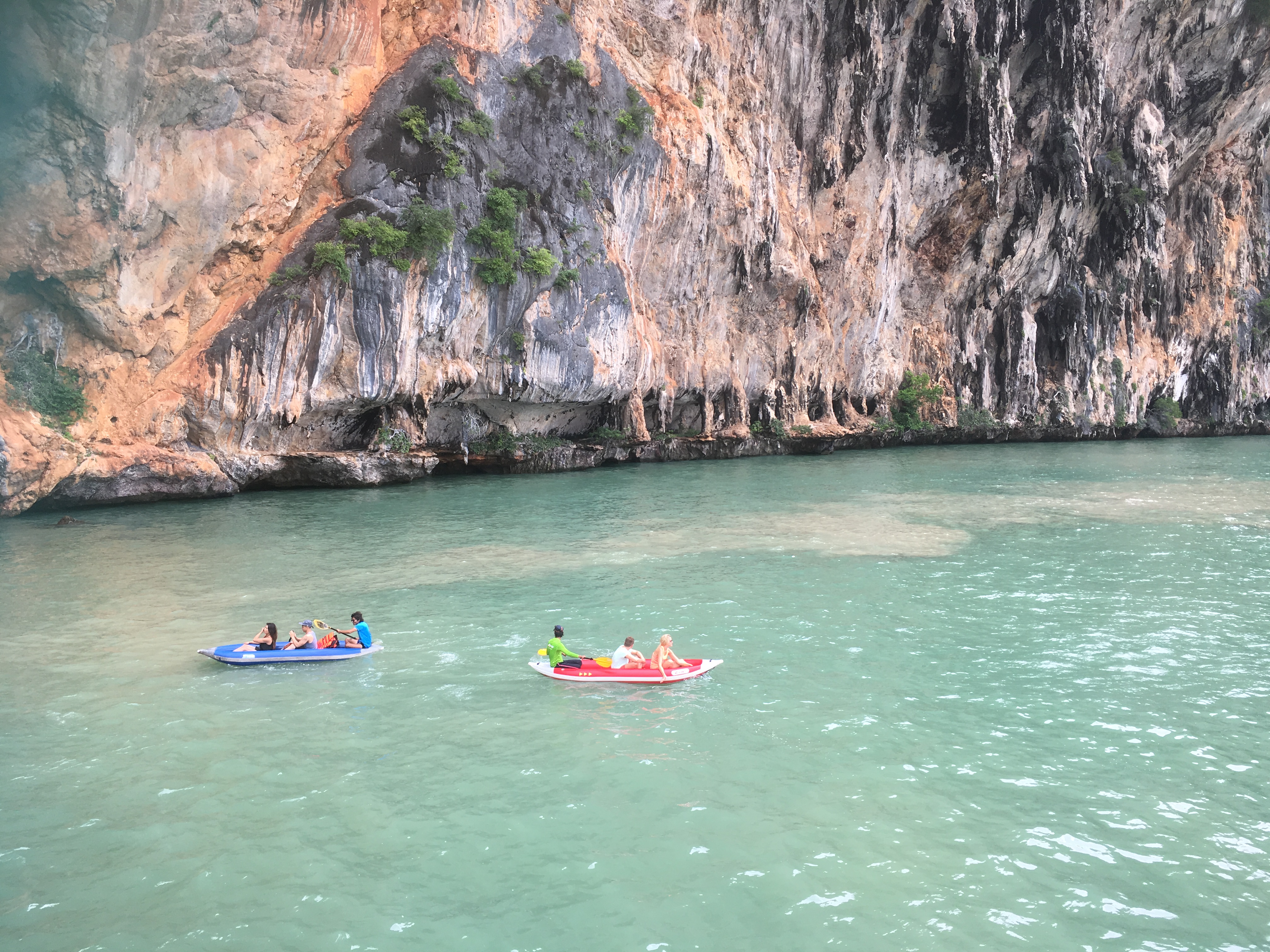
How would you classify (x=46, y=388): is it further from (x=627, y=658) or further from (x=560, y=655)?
(x=627, y=658)

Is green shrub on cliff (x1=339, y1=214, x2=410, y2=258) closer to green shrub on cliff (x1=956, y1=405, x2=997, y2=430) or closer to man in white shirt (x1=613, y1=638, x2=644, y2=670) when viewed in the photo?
man in white shirt (x1=613, y1=638, x2=644, y2=670)

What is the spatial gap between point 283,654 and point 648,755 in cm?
535

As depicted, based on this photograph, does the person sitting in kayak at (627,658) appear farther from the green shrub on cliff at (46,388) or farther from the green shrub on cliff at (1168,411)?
the green shrub on cliff at (1168,411)

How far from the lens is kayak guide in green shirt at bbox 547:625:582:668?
9914 millimetres

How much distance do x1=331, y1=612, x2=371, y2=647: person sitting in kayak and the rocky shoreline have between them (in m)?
15.1

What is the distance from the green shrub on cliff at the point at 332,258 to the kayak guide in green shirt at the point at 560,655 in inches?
716

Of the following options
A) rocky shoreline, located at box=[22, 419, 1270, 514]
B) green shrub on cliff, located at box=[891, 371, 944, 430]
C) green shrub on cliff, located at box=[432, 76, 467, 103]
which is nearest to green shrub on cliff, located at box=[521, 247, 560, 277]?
green shrub on cliff, located at box=[432, 76, 467, 103]

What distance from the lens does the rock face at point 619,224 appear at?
22.2 m

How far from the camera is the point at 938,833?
6371 millimetres

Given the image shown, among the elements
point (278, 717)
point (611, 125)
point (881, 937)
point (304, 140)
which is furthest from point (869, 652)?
point (611, 125)

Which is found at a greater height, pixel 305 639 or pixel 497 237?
pixel 497 237

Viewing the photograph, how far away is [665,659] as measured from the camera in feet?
32.9

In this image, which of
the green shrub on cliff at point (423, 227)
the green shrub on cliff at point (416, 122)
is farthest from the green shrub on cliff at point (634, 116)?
the green shrub on cliff at point (423, 227)

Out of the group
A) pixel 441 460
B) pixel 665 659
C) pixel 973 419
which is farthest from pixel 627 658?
pixel 973 419
